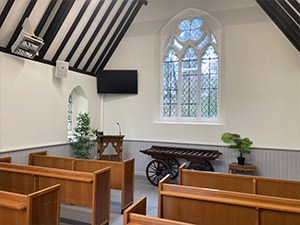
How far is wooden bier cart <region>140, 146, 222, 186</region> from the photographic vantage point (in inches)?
213

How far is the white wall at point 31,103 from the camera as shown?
4469 millimetres

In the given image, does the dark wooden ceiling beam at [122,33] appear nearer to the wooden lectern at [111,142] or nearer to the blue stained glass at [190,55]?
the blue stained glass at [190,55]

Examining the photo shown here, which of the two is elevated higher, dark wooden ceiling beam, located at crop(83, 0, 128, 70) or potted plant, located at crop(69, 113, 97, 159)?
dark wooden ceiling beam, located at crop(83, 0, 128, 70)

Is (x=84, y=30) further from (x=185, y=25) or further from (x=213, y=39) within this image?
(x=213, y=39)

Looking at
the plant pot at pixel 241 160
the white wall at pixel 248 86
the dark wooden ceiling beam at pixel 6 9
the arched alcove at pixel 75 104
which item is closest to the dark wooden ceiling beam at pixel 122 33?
the white wall at pixel 248 86

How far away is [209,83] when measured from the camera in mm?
6211

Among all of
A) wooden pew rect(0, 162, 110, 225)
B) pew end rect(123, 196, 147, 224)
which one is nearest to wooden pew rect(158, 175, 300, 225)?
pew end rect(123, 196, 147, 224)

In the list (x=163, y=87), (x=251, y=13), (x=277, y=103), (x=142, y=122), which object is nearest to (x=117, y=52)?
(x=163, y=87)

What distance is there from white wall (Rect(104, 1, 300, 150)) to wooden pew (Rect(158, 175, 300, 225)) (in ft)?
11.1

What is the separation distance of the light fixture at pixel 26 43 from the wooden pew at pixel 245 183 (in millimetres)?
3376

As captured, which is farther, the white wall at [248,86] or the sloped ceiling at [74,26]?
the white wall at [248,86]

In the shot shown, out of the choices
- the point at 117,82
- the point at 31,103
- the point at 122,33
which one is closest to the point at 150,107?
the point at 117,82

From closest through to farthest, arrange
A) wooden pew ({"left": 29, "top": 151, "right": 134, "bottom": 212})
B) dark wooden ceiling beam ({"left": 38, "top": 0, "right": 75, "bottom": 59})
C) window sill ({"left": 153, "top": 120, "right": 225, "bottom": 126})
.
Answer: wooden pew ({"left": 29, "top": 151, "right": 134, "bottom": 212}) < dark wooden ceiling beam ({"left": 38, "top": 0, "right": 75, "bottom": 59}) < window sill ({"left": 153, "top": 120, "right": 225, "bottom": 126})

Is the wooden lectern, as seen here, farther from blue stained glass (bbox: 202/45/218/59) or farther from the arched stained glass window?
blue stained glass (bbox: 202/45/218/59)
